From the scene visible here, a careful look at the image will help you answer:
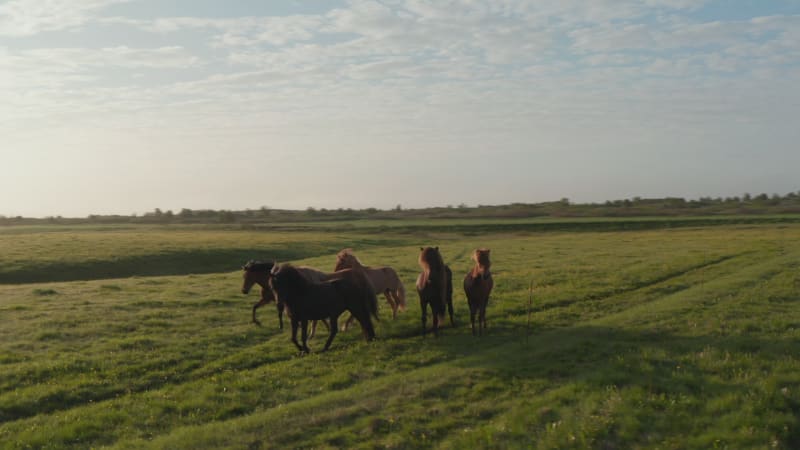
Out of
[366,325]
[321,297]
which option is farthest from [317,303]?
[366,325]

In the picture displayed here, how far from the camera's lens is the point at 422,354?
1364 centimetres

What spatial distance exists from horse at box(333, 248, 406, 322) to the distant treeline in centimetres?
8908

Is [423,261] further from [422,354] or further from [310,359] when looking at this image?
[310,359]

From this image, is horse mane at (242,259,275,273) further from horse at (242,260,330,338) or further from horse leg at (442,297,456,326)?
horse leg at (442,297,456,326)

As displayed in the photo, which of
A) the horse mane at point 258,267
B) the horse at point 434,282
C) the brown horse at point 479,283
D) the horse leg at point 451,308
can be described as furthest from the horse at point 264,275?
the brown horse at point 479,283

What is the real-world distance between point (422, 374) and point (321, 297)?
12.1ft

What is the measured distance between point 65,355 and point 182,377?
11.6ft

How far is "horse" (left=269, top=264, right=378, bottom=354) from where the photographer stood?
14.1 metres

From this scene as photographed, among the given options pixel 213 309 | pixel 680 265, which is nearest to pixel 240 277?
pixel 213 309

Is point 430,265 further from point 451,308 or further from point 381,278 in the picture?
point 381,278

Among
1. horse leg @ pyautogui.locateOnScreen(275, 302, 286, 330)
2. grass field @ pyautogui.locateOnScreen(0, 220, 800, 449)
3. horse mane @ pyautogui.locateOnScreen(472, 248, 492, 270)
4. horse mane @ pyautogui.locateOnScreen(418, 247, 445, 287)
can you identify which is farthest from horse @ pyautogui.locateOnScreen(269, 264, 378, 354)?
horse mane @ pyautogui.locateOnScreen(472, 248, 492, 270)

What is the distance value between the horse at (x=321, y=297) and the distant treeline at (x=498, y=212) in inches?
3618

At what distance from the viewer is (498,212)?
123 metres

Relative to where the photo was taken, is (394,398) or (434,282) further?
(434,282)
